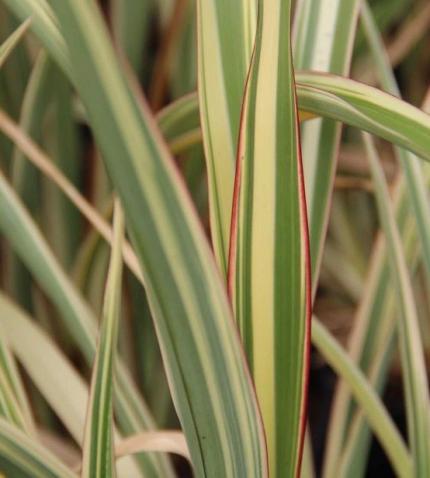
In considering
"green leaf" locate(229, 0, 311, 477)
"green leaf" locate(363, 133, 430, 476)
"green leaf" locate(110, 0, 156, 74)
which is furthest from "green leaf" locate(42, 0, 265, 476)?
"green leaf" locate(110, 0, 156, 74)

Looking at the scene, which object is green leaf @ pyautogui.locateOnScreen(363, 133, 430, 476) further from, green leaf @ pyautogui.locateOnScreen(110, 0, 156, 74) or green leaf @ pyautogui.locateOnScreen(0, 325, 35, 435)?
green leaf @ pyautogui.locateOnScreen(110, 0, 156, 74)

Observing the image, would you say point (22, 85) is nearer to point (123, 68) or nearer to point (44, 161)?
point (44, 161)

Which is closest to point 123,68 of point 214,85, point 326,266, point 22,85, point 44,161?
point 214,85

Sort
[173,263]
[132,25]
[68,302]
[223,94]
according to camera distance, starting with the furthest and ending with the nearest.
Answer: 1. [132,25]
2. [68,302]
3. [223,94]
4. [173,263]

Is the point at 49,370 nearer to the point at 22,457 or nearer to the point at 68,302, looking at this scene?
Result: the point at 68,302

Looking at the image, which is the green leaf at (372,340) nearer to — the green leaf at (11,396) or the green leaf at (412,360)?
the green leaf at (412,360)

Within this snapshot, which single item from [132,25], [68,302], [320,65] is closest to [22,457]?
[68,302]

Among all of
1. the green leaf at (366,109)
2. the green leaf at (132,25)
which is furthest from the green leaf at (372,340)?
the green leaf at (132,25)
